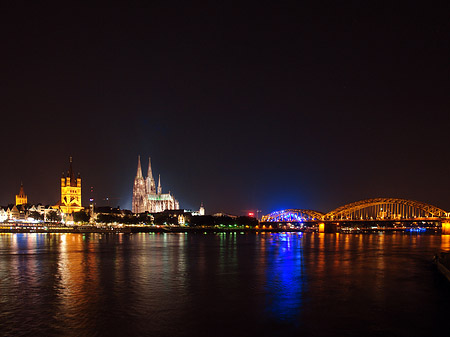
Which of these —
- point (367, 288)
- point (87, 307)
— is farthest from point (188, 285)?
point (367, 288)

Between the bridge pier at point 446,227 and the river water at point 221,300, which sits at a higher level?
the river water at point 221,300

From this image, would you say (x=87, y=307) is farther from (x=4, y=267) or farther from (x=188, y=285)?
(x=4, y=267)

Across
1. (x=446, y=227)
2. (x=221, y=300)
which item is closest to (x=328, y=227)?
(x=446, y=227)

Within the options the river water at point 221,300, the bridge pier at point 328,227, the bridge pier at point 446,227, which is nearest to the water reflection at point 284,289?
the river water at point 221,300

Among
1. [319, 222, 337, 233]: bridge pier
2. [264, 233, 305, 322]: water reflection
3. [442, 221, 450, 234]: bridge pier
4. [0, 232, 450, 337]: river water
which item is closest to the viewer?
[0, 232, 450, 337]: river water

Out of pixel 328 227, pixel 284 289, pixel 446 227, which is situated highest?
pixel 284 289

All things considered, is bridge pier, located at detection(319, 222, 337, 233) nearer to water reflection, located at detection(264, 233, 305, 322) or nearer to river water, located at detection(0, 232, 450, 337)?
water reflection, located at detection(264, 233, 305, 322)

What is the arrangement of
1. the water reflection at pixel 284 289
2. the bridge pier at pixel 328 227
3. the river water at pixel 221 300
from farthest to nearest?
the bridge pier at pixel 328 227 < the water reflection at pixel 284 289 < the river water at pixel 221 300

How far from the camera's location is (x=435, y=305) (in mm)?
24844

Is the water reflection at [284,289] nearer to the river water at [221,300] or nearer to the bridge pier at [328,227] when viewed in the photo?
the river water at [221,300]

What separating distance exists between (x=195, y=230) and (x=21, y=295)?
143 metres

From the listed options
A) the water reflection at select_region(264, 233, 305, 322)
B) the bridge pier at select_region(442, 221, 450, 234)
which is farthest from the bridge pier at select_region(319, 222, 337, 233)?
the water reflection at select_region(264, 233, 305, 322)

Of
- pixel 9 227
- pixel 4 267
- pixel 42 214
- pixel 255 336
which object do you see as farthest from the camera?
pixel 42 214

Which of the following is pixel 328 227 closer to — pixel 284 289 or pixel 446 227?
pixel 446 227
